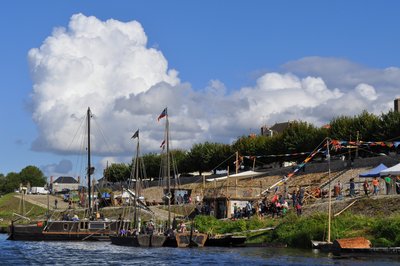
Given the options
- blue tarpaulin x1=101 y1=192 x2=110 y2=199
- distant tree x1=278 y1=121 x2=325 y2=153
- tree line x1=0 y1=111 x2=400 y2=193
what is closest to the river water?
tree line x1=0 y1=111 x2=400 y2=193

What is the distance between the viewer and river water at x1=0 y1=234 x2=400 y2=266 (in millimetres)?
50000

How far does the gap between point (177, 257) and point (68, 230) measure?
111 feet

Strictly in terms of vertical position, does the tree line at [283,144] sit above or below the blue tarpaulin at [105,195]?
above

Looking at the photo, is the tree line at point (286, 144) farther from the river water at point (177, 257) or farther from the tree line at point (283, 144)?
the river water at point (177, 257)

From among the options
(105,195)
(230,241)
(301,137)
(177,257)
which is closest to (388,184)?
(230,241)

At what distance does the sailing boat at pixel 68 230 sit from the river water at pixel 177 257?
17002 mm

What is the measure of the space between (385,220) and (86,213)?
1898 inches

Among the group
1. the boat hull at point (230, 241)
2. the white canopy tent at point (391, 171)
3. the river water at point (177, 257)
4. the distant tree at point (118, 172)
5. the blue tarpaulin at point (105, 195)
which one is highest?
the distant tree at point (118, 172)

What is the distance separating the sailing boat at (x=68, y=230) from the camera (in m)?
85.9

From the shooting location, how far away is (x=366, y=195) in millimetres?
68750

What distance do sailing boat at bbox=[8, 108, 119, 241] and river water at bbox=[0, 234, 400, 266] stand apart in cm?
1700

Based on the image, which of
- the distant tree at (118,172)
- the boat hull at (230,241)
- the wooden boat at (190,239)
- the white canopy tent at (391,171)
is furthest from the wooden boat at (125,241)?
the distant tree at (118,172)

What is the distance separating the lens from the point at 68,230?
87000mm

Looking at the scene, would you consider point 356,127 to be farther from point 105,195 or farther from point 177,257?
point 177,257
